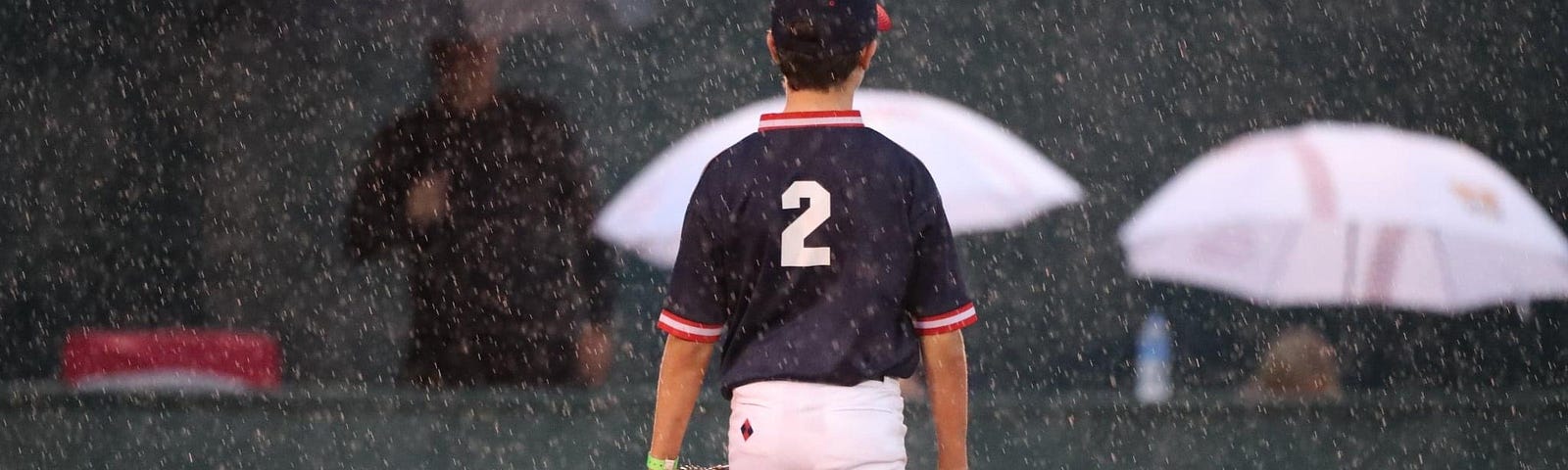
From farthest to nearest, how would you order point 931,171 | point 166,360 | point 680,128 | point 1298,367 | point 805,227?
point 680,128 < point 1298,367 < point 931,171 < point 166,360 < point 805,227

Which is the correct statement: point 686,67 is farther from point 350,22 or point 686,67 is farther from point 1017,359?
point 1017,359

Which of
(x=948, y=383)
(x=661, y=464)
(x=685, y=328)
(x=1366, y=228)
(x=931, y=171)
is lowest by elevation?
(x=1366, y=228)

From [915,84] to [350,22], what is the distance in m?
2.50

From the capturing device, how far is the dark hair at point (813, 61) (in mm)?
3068

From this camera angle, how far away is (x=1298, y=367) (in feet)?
23.6

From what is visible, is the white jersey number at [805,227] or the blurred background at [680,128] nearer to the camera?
the white jersey number at [805,227]

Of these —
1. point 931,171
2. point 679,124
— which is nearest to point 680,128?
point 679,124

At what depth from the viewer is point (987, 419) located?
20.0 feet

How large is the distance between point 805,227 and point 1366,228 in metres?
4.61

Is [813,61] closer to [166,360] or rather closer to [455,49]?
[166,360]

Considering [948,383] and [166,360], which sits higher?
[948,383]

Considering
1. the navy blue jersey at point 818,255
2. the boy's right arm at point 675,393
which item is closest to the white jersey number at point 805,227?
the navy blue jersey at point 818,255

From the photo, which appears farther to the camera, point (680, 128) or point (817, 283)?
point (680, 128)

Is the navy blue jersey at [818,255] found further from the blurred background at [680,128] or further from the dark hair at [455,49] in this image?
the dark hair at [455,49]
